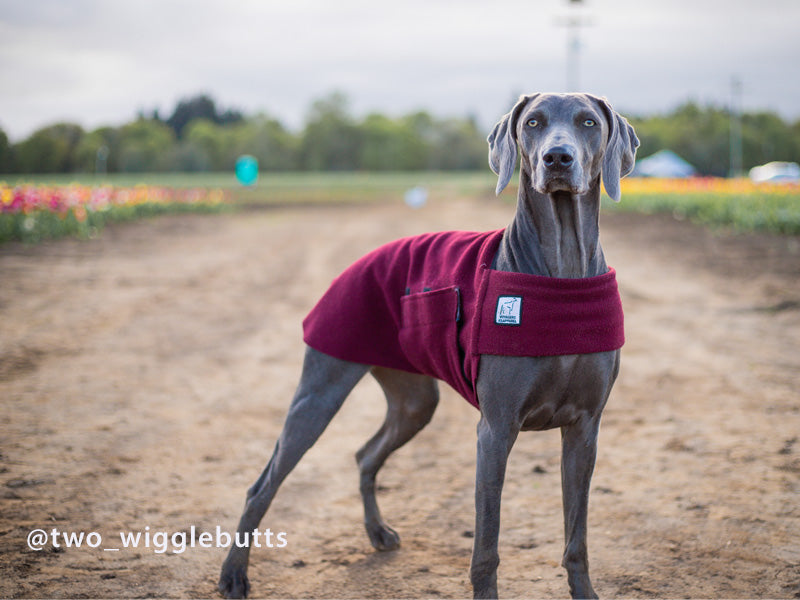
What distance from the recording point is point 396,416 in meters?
3.80

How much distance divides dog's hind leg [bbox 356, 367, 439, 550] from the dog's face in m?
1.39

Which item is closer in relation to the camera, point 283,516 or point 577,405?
point 577,405

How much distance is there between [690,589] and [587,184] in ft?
6.15

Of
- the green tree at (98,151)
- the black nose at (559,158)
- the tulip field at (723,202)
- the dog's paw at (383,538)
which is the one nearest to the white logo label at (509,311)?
the black nose at (559,158)

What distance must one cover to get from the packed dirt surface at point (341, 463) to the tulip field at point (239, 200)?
17.5ft

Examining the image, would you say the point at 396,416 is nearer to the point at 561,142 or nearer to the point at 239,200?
the point at 561,142

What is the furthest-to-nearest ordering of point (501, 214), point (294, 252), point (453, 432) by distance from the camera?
point (501, 214)
point (294, 252)
point (453, 432)

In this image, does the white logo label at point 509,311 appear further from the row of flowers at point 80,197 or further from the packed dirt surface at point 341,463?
the row of flowers at point 80,197

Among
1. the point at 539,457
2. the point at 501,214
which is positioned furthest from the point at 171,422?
the point at 501,214

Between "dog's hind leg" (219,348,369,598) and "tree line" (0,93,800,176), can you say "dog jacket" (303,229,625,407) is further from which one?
"tree line" (0,93,800,176)

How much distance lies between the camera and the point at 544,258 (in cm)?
286

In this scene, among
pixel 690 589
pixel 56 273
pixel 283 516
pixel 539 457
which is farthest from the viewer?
pixel 56 273

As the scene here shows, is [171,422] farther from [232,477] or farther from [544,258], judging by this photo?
[544,258]

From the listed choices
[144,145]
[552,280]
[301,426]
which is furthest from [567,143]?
[144,145]
